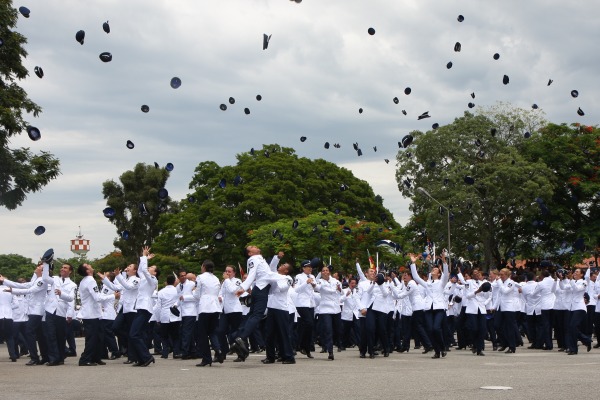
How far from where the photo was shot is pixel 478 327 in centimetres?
2011

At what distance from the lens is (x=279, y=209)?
61812 millimetres

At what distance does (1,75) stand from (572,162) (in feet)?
110

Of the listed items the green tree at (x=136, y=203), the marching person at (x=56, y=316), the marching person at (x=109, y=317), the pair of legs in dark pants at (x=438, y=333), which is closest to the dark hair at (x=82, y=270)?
the marching person at (x=56, y=316)

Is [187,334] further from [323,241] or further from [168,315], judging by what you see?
[323,241]

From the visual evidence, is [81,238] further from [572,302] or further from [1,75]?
[572,302]

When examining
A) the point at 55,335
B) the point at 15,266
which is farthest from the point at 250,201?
the point at 15,266

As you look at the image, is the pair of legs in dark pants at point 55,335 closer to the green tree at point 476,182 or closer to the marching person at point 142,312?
the marching person at point 142,312

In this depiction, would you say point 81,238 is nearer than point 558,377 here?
No

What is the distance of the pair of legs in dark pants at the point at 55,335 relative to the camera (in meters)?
17.7

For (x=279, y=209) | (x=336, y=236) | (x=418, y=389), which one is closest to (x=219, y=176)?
(x=279, y=209)

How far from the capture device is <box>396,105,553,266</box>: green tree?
169ft

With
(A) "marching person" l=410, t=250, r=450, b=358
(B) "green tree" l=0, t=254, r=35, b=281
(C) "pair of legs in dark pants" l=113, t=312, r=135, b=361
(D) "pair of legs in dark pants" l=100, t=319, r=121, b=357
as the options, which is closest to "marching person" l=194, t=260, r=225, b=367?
(C) "pair of legs in dark pants" l=113, t=312, r=135, b=361

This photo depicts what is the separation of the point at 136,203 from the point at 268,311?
198 ft

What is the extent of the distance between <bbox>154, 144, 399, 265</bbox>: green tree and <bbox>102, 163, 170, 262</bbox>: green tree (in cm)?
779
